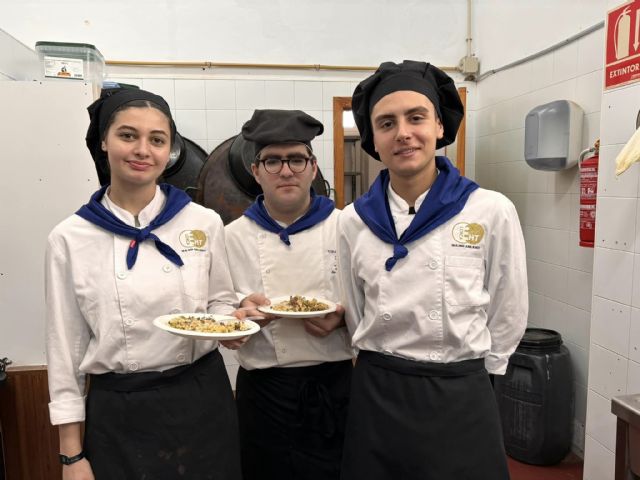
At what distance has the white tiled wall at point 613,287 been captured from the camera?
2.14 metres

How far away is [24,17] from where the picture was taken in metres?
3.38

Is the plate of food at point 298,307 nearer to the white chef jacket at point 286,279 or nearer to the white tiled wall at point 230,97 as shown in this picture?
the white chef jacket at point 286,279

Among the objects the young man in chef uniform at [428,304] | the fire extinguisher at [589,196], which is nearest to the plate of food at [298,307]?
the young man in chef uniform at [428,304]

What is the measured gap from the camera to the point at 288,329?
70.1 inches

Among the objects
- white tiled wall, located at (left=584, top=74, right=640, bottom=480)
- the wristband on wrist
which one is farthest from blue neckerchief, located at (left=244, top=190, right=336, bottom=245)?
white tiled wall, located at (left=584, top=74, right=640, bottom=480)

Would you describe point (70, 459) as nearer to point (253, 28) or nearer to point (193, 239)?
point (193, 239)

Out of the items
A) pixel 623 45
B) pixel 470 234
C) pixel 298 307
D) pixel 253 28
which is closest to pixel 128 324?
pixel 298 307

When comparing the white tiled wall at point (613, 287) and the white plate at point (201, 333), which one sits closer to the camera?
the white plate at point (201, 333)

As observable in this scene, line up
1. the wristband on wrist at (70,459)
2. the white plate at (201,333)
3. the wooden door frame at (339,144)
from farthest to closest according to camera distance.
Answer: the wooden door frame at (339,144) → the wristband on wrist at (70,459) → the white plate at (201,333)

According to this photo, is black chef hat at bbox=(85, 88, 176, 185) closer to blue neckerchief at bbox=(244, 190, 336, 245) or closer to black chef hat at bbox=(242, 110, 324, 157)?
black chef hat at bbox=(242, 110, 324, 157)

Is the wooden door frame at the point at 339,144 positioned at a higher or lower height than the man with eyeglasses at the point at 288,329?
higher

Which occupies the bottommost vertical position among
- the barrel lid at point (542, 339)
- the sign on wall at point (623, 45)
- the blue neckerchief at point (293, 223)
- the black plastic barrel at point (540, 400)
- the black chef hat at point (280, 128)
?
the black plastic barrel at point (540, 400)

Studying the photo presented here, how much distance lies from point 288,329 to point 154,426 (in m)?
0.55

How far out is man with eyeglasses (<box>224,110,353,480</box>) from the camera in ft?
5.80
